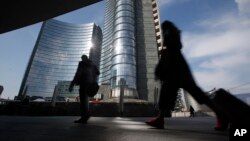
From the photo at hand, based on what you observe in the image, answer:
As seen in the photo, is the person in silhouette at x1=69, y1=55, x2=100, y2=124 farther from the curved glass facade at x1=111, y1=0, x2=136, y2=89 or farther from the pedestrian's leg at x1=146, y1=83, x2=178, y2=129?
the curved glass facade at x1=111, y1=0, x2=136, y2=89

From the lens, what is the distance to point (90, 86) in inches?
198

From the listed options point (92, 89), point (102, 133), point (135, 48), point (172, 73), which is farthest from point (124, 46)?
point (102, 133)

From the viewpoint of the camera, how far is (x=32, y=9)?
662 centimetres

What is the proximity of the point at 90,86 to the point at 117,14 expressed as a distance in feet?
272

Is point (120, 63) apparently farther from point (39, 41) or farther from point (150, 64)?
point (39, 41)

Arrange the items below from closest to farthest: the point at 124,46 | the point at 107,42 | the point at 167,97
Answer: the point at 167,97, the point at 124,46, the point at 107,42

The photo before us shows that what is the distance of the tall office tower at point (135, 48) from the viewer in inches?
2827

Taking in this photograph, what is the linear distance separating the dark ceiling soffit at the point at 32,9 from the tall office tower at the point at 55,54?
111116 millimetres

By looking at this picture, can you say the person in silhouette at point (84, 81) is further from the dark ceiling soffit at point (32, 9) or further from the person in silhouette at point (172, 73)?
the dark ceiling soffit at point (32, 9)

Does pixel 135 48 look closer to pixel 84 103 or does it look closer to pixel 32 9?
pixel 32 9

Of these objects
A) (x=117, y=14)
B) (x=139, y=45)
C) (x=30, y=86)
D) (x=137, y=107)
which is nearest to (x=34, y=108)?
Answer: (x=137, y=107)

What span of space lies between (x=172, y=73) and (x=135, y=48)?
76.1m

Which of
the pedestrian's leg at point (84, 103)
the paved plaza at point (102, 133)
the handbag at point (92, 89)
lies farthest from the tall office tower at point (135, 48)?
the paved plaza at point (102, 133)

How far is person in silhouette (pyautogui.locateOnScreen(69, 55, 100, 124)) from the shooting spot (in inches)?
197
